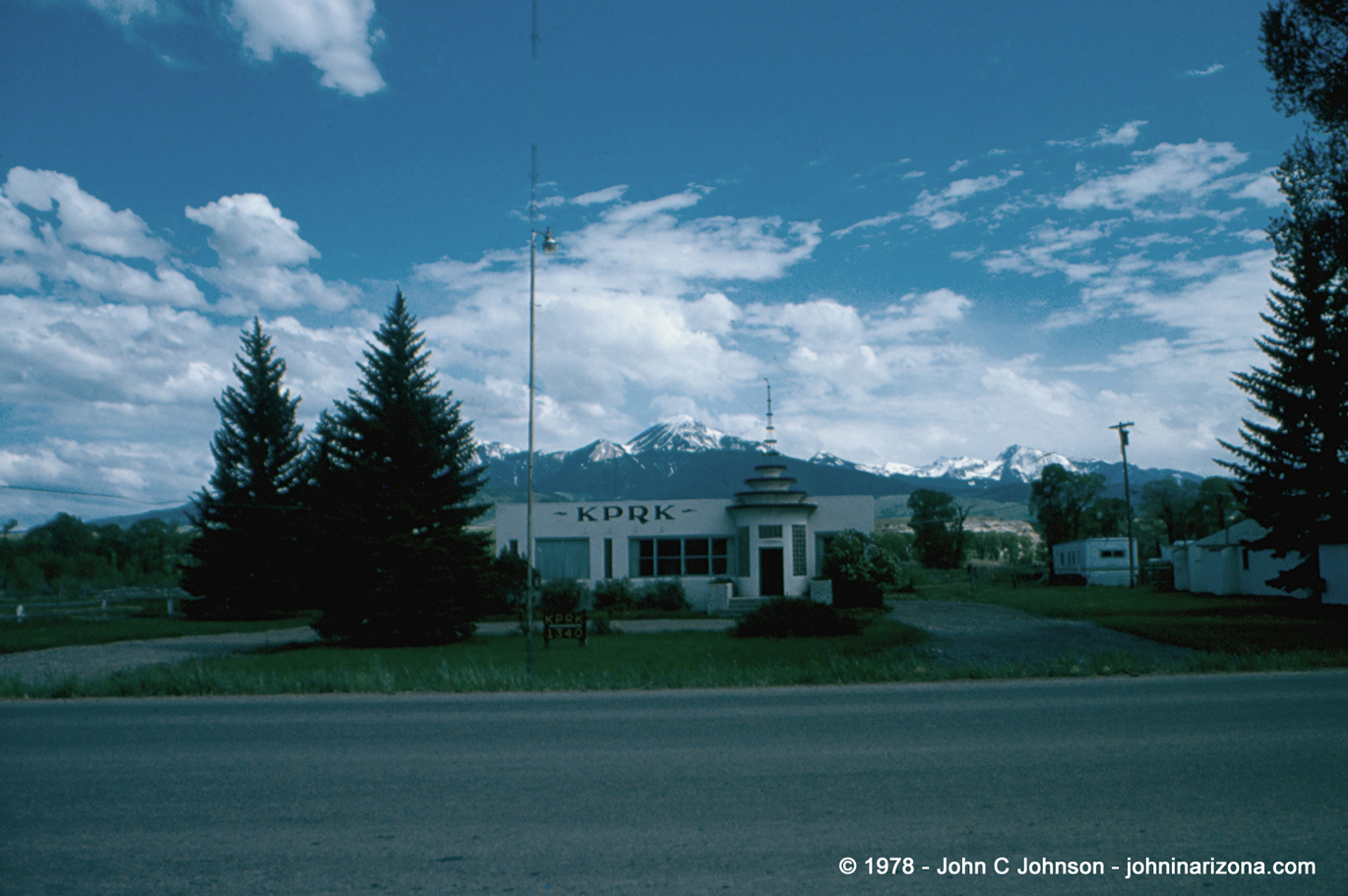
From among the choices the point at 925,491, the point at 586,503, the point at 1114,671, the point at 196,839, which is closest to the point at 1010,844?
the point at 196,839

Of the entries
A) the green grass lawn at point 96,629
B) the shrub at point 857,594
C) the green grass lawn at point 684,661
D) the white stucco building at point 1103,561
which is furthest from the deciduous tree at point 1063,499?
the green grass lawn at point 96,629

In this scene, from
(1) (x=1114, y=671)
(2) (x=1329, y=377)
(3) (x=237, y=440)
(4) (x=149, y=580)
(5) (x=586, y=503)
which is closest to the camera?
(1) (x=1114, y=671)

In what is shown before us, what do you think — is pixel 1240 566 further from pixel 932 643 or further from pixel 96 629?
pixel 96 629

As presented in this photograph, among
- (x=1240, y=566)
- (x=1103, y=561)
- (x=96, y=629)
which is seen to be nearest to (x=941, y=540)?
(x=1103, y=561)

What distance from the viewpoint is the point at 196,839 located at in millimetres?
5324

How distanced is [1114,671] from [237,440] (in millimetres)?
40503

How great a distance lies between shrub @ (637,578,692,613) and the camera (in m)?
35.0

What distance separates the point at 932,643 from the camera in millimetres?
19875

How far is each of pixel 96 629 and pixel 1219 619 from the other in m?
36.3

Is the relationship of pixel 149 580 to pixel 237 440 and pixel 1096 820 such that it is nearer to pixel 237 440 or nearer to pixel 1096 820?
pixel 237 440

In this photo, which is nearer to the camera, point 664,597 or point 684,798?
Answer: point 684,798

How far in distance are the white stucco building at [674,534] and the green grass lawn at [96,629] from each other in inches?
406

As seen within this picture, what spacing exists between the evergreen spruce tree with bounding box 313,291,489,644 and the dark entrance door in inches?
552

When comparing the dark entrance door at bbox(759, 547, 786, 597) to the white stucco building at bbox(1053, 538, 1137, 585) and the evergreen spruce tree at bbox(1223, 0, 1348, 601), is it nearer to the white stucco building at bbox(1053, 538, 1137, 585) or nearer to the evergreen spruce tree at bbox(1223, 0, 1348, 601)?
the evergreen spruce tree at bbox(1223, 0, 1348, 601)
